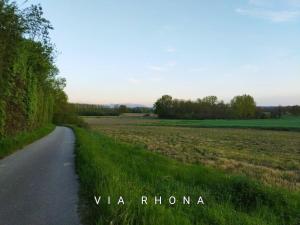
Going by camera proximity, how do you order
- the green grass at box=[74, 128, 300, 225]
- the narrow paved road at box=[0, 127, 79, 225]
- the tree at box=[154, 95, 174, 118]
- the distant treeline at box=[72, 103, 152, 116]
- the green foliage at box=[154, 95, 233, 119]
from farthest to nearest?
1. the distant treeline at box=[72, 103, 152, 116]
2. the tree at box=[154, 95, 174, 118]
3. the green foliage at box=[154, 95, 233, 119]
4. the narrow paved road at box=[0, 127, 79, 225]
5. the green grass at box=[74, 128, 300, 225]

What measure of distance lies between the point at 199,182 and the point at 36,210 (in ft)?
16.6

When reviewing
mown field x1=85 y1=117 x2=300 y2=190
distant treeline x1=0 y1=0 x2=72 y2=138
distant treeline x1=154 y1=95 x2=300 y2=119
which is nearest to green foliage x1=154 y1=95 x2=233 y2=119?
distant treeline x1=154 y1=95 x2=300 y2=119

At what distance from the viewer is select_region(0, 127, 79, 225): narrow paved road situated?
668 cm

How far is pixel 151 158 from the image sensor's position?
15.5 metres

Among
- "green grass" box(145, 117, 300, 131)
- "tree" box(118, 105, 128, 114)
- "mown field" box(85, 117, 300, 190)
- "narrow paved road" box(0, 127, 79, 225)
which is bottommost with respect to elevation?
"green grass" box(145, 117, 300, 131)

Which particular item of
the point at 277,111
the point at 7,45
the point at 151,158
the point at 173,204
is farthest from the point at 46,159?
the point at 277,111

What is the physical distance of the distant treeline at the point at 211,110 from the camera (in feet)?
492

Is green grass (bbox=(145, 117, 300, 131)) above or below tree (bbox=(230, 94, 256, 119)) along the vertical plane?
below

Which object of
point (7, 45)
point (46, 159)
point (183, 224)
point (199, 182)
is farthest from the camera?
point (7, 45)

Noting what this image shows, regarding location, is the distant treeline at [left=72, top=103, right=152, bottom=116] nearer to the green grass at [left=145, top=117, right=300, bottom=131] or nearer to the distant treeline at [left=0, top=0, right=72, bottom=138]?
the green grass at [left=145, top=117, right=300, bottom=131]

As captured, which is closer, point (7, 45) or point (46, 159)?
point (46, 159)

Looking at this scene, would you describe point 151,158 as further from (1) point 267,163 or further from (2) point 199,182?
(1) point 267,163

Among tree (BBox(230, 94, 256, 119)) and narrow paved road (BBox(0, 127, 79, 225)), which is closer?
narrow paved road (BBox(0, 127, 79, 225))

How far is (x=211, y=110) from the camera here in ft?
500
